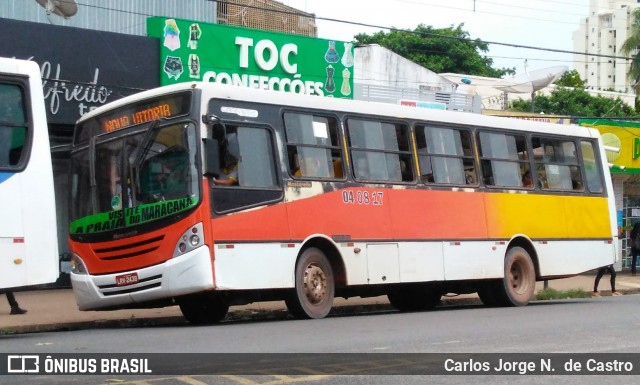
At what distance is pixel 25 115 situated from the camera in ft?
42.9

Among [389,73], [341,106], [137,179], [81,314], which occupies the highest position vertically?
[389,73]

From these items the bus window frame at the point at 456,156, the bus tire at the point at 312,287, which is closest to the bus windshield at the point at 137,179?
the bus tire at the point at 312,287

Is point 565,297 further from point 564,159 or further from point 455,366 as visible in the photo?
point 455,366

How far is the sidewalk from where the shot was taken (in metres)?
16.0

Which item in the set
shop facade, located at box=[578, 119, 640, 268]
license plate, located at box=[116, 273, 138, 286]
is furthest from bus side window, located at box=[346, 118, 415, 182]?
shop facade, located at box=[578, 119, 640, 268]

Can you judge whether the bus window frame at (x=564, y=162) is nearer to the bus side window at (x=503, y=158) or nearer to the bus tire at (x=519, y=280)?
the bus side window at (x=503, y=158)

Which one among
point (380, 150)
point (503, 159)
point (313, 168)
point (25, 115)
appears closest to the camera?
point (25, 115)

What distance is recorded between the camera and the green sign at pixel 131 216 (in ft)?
45.0

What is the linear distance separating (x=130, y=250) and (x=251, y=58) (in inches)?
434

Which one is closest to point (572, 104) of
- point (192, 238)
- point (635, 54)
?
point (635, 54)

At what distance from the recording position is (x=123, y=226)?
14.2 m

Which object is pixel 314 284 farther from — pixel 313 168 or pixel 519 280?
pixel 519 280

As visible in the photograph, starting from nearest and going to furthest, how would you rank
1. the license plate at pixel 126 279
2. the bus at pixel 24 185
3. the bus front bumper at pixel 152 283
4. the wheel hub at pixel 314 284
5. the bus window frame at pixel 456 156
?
the bus at pixel 24 185
the bus front bumper at pixel 152 283
the license plate at pixel 126 279
the wheel hub at pixel 314 284
the bus window frame at pixel 456 156

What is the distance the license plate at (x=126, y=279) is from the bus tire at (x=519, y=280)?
7.67 m
